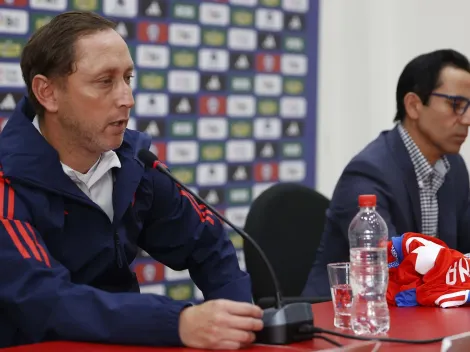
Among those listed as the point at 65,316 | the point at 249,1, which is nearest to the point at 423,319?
the point at 65,316

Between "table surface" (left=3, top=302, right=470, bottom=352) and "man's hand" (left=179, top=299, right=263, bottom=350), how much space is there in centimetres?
2

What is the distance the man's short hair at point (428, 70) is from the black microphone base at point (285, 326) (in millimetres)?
1544

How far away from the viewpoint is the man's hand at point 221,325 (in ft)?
5.05

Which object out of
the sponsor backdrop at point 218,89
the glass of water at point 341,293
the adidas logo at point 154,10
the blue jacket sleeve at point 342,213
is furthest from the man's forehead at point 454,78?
the glass of water at point 341,293

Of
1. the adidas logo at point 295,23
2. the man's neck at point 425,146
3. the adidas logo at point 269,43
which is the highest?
the adidas logo at point 295,23

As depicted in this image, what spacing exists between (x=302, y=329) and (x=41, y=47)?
3.05ft

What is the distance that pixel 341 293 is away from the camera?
181 cm

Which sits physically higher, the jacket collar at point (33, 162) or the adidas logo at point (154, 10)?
→ the adidas logo at point (154, 10)

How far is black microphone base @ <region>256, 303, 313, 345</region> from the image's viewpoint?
5.20 ft

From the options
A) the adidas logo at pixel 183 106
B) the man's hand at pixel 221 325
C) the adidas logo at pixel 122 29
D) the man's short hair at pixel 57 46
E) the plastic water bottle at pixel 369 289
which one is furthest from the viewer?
the adidas logo at pixel 183 106

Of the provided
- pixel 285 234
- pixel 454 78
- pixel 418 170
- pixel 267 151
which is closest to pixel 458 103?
pixel 454 78

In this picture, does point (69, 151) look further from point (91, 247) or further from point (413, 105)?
point (413, 105)

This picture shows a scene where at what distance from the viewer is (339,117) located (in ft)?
13.9

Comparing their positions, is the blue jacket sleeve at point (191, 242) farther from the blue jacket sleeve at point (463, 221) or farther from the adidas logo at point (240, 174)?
the adidas logo at point (240, 174)
